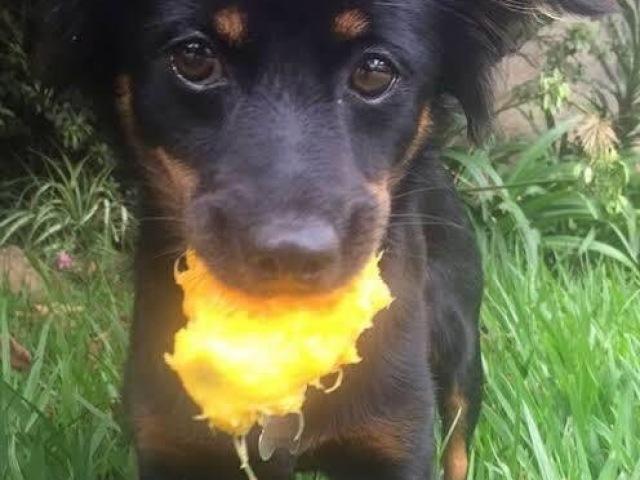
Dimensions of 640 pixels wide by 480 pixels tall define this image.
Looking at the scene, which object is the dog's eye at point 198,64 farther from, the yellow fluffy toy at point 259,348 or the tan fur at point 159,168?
the yellow fluffy toy at point 259,348

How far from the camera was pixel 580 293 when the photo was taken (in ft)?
11.1

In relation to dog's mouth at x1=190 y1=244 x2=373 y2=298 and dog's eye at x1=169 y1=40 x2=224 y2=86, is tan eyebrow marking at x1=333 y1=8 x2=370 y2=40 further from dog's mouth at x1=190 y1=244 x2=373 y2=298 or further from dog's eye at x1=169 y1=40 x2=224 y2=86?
dog's mouth at x1=190 y1=244 x2=373 y2=298

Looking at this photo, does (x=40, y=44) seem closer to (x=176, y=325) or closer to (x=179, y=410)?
(x=176, y=325)

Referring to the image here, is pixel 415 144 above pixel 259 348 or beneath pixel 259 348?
above

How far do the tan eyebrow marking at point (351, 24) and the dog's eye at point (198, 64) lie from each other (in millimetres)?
198

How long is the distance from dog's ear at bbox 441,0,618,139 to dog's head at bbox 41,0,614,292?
0.06m

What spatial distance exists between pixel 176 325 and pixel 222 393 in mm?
457

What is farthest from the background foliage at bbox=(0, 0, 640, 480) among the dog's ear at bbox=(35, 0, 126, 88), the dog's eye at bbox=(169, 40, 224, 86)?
the dog's eye at bbox=(169, 40, 224, 86)

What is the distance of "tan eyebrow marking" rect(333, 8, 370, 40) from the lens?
1.91 meters

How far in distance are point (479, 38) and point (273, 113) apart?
2.01 ft

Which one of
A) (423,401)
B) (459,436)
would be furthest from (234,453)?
(459,436)

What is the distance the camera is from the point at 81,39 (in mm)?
2201

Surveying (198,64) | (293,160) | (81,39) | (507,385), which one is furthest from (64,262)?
(293,160)

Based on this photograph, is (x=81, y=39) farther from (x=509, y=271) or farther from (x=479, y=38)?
(x=509, y=271)
